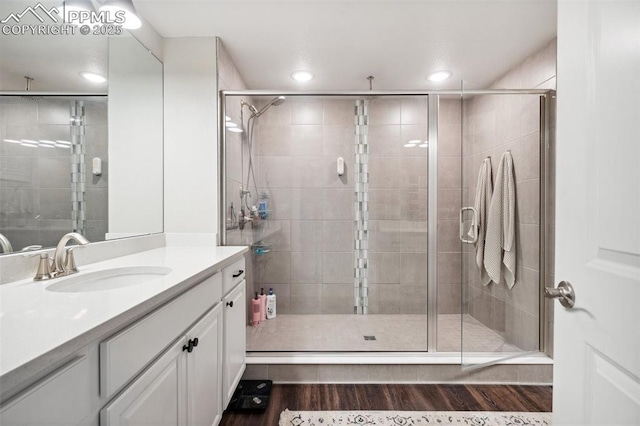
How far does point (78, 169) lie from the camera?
136 cm

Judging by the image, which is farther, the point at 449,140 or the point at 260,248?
the point at 260,248

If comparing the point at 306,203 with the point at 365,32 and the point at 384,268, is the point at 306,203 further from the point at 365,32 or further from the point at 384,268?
the point at 365,32

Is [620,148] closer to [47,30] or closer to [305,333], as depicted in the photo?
[47,30]

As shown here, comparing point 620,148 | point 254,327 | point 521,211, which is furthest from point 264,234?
point 620,148

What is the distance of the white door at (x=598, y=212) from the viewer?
0.59 metres

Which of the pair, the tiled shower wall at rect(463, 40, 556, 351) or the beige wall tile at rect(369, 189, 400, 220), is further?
the beige wall tile at rect(369, 189, 400, 220)

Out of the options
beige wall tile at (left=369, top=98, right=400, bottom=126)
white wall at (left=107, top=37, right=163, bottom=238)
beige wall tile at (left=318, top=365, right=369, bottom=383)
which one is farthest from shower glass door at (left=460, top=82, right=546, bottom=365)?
white wall at (left=107, top=37, right=163, bottom=238)

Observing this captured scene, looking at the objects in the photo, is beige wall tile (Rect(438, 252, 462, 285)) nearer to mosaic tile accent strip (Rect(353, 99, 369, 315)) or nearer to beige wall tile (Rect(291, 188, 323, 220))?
mosaic tile accent strip (Rect(353, 99, 369, 315))

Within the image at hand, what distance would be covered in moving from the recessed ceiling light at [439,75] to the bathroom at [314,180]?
0.27 ft

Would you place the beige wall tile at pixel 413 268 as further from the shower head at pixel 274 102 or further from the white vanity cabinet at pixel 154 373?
the shower head at pixel 274 102

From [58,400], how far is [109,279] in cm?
80

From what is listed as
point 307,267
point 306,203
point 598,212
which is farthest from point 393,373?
point 598,212

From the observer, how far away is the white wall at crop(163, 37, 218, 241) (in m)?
2.06

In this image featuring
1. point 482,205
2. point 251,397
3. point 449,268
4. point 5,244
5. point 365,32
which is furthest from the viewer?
point 449,268
